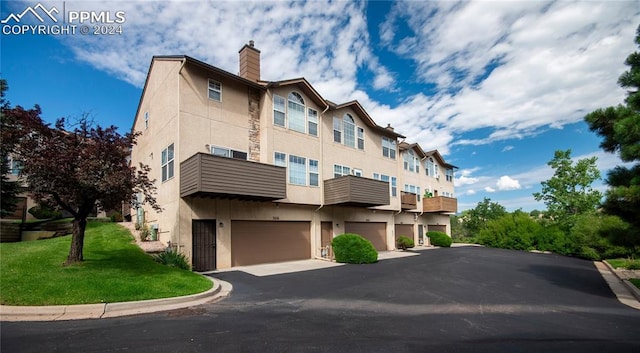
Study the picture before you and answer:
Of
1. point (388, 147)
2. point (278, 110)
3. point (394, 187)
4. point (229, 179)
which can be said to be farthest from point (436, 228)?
point (229, 179)

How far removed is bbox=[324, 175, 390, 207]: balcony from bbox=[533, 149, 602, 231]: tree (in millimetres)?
19867

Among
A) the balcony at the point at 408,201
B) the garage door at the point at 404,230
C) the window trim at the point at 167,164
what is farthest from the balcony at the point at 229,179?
the garage door at the point at 404,230

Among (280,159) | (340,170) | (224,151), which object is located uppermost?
(224,151)

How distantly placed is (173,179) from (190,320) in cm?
911

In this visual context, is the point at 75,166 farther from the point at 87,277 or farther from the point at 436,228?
the point at 436,228

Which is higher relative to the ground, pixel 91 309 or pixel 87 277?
pixel 87 277

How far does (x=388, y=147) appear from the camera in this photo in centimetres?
2655

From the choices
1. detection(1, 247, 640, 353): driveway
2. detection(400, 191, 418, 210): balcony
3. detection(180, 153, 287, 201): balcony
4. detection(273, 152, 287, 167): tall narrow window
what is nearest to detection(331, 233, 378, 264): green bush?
detection(180, 153, 287, 201): balcony

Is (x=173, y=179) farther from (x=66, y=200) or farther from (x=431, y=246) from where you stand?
(x=431, y=246)

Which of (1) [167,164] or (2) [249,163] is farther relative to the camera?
(1) [167,164]

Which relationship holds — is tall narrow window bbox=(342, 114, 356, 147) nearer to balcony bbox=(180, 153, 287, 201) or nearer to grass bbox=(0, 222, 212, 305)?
balcony bbox=(180, 153, 287, 201)

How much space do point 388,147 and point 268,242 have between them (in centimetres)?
1377

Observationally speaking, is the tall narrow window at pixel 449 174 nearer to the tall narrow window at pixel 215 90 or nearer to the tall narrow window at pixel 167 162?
the tall narrow window at pixel 215 90

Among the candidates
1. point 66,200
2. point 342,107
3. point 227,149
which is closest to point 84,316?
point 66,200
